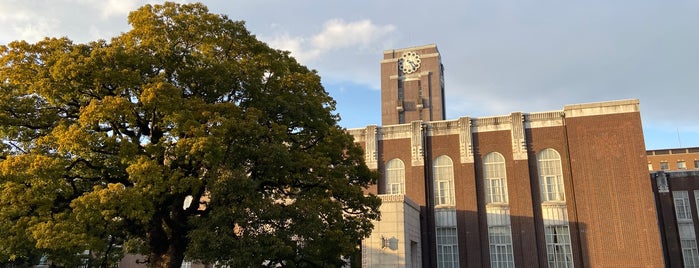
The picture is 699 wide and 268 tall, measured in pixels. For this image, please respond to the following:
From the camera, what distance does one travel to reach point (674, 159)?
6316cm

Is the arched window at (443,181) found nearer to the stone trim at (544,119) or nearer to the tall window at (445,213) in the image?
the tall window at (445,213)

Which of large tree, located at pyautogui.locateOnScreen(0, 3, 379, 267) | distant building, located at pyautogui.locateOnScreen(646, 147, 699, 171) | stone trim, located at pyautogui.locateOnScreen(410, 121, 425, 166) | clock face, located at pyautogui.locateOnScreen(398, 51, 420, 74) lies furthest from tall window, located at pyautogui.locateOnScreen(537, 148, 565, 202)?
distant building, located at pyautogui.locateOnScreen(646, 147, 699, 171)

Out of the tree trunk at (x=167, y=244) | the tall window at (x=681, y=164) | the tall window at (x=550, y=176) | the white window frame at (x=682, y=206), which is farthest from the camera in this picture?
the tall window at (x=681, y=164)

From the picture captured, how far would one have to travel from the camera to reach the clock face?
174ft

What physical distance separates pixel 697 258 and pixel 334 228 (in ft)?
113

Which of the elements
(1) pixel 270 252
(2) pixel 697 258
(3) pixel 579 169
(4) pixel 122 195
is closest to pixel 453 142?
(3) pixel 579 169

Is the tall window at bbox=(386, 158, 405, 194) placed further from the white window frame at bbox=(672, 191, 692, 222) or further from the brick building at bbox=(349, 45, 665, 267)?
the white window frame at bbox=(672, 191, 692, 222)

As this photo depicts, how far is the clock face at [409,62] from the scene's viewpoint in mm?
53094

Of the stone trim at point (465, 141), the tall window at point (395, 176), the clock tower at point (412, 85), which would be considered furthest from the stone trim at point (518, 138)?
the clock tower at point (412, 85)

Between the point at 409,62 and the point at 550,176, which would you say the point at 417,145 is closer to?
the point at 550,176

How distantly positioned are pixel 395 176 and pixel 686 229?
2256 centimetres

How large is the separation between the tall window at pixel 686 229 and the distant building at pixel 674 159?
89.9 ft

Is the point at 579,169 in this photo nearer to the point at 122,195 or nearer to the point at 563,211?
the point at 563,211

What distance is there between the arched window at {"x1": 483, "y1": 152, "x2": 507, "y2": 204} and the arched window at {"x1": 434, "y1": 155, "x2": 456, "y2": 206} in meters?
2.17
